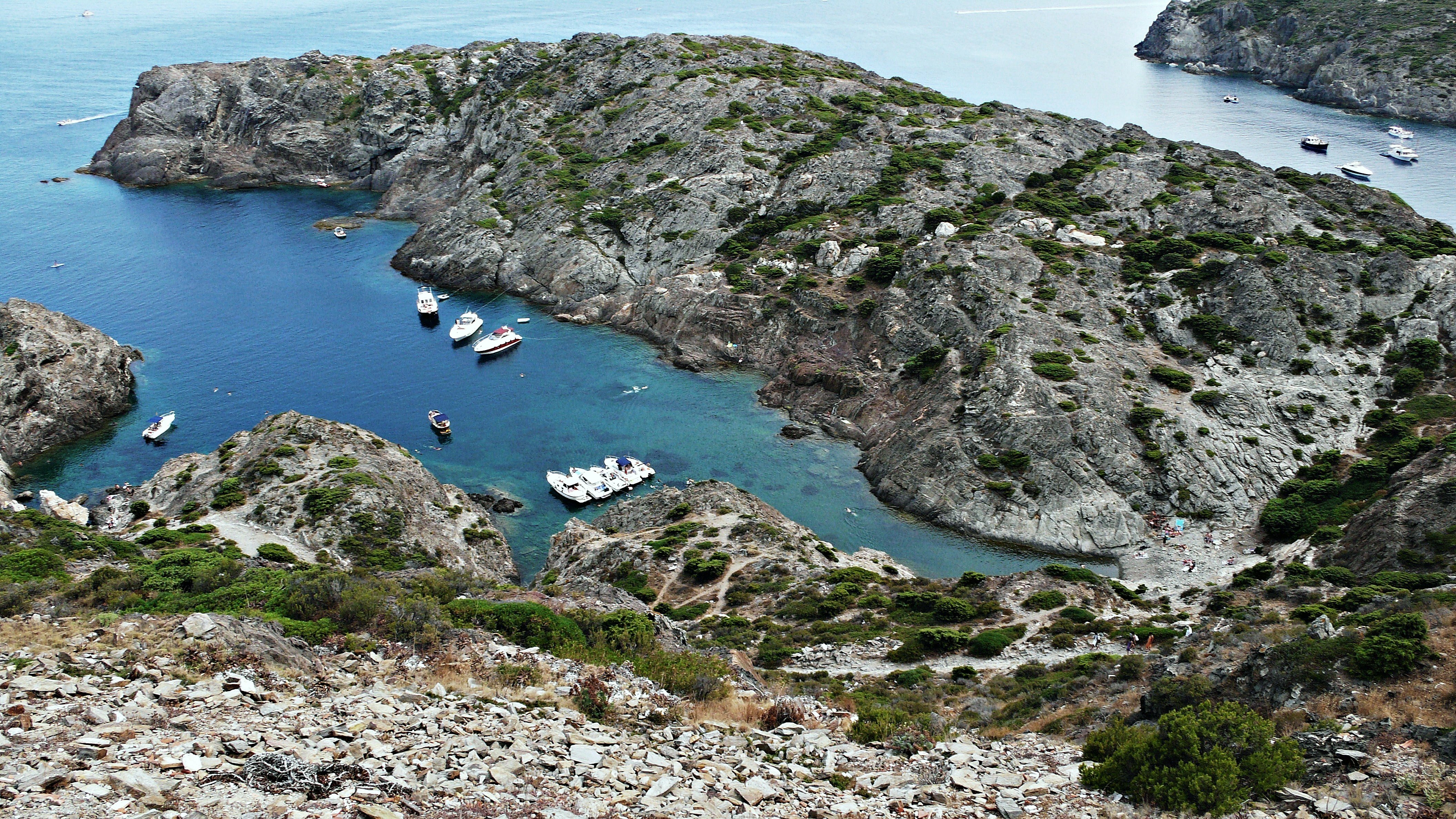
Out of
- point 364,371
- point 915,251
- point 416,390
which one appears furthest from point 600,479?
point 915,251

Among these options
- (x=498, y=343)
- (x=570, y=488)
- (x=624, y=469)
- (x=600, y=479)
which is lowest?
(x=570, y=488)

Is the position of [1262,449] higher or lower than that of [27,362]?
higher

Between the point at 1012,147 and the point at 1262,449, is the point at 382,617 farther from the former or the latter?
the point at 1012,147

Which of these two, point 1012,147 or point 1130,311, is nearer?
point 1130,311

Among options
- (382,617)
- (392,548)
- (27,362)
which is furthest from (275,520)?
(27,362)

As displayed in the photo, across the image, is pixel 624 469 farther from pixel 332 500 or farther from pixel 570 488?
pixel 332 500

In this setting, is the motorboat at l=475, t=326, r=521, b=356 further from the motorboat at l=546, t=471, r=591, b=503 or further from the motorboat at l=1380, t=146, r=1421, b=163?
the motorboat at l=1380, t=146, r=1421, b=163

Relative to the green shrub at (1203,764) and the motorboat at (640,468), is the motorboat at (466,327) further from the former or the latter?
the green shrub at (1203,764)
